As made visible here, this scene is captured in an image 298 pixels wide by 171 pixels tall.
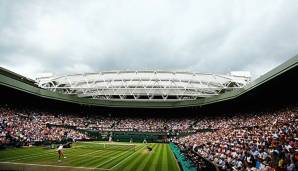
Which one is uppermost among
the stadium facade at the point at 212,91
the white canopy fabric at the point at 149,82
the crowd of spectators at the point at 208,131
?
the white canopy fabric at the point at 149,82

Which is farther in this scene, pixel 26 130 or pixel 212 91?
pixel 212 91

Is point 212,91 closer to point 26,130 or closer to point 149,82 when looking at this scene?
point 149,82

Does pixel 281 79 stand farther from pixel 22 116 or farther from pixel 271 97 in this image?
pixel 22 116

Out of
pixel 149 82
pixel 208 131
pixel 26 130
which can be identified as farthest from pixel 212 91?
pixel 26 130

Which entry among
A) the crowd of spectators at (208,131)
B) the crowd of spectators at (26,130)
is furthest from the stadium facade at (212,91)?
the crowd of spectators at (26,130)

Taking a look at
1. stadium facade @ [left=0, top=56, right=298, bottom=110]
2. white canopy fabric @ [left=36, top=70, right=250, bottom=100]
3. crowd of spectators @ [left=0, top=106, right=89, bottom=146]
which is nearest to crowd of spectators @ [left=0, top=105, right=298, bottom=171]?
crowd of spectators @ [left=0, top=106, right=89, bottom=146]

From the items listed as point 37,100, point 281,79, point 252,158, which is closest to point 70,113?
point 37,100

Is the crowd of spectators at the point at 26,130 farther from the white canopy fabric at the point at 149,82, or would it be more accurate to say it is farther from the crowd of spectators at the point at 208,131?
the white canopy fabric at the point at 149,82

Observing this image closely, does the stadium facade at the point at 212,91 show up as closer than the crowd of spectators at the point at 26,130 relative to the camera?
Yes

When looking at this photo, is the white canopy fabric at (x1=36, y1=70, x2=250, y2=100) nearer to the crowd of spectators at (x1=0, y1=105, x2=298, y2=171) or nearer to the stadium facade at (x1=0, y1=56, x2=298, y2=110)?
the stadium facade at (x1=0, y1=56, x2=298, y2=110)

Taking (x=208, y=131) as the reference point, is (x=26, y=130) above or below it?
above

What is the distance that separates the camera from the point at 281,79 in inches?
1389

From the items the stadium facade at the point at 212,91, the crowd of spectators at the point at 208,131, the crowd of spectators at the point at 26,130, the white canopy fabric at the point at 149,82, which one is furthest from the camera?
the white canopy fabric at the point at 149,82

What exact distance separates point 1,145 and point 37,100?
31769mm
